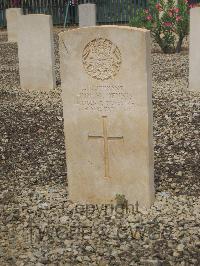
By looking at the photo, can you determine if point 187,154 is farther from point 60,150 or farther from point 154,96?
point 154,96

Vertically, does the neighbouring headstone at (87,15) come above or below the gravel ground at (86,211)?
above

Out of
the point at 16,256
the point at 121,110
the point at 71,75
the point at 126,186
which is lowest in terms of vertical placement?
the point at 16,256

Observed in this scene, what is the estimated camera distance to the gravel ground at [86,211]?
3.62 metres

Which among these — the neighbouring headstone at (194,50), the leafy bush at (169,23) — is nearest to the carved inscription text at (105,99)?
the neighbouring headstone at (194,50)

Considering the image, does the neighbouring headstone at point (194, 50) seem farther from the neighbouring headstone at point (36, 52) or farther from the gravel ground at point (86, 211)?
the neighbouring headstone at point (36, 52)

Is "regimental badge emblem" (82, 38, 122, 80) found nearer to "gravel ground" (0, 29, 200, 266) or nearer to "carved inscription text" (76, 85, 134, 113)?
"carved inscription text" (76, 85, 134, 113)

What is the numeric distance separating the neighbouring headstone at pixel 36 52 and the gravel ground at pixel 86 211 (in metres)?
1.78

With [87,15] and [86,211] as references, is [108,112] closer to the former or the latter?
[86,211]

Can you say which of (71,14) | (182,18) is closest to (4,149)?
(182,18)

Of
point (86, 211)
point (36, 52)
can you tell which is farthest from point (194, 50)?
point (86, 211)

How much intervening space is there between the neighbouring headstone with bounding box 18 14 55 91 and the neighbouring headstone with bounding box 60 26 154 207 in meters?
4.50

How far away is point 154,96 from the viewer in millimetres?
7938

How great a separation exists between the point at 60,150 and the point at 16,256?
2246mm

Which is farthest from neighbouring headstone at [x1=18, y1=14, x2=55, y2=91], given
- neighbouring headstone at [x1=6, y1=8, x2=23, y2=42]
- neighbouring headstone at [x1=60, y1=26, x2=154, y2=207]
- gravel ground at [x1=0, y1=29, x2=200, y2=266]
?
neighbouring headstone at [x1=6, y1=8, x2=23, y2=42]
